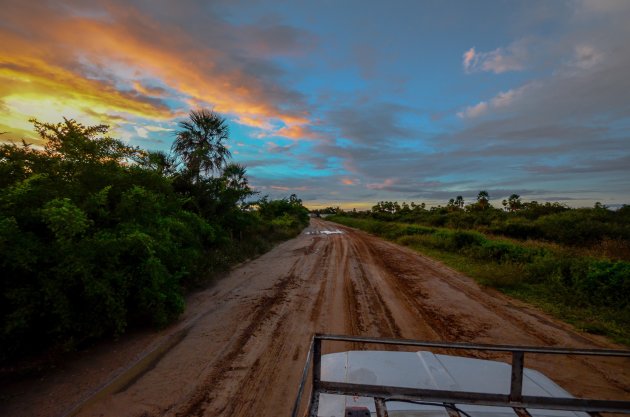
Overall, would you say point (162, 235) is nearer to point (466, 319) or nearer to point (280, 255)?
point (466, 319)

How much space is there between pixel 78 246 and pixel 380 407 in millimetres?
5028

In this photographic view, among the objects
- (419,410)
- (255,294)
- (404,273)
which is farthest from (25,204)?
(404,273)

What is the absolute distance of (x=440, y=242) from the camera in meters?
17.4

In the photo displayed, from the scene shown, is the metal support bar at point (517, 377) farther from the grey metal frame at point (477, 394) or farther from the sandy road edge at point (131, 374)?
the sandy road edge at point (131, 374)

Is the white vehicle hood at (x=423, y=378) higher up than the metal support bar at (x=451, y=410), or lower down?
lower down

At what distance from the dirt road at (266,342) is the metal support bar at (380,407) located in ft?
6.31

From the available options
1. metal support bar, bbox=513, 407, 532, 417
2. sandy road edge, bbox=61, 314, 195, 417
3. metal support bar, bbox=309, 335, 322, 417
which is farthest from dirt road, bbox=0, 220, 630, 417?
metal support bar, bbox=513, 407, 532, 417

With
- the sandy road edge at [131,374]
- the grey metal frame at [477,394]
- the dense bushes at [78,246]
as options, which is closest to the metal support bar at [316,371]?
the grey metal frame at [477,394]

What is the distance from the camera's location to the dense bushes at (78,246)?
4.30 meters

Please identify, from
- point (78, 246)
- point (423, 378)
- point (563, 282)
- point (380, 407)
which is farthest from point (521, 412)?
point (563, 282)

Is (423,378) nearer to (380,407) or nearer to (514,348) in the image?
(380,407)

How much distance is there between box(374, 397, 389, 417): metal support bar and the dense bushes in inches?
180

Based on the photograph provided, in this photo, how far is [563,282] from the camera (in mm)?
8953

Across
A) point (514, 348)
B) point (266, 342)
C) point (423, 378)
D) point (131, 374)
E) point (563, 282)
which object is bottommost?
point (131, 374)
